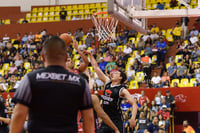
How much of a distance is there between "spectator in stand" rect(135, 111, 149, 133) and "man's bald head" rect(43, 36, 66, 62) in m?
13.4

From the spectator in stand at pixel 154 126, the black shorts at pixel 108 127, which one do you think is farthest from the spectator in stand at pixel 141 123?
the black shorts at pixel 108 127

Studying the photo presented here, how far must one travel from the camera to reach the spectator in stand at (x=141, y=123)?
16.8 metres

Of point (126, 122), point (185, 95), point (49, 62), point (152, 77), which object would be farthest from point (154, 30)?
point (49, 62)

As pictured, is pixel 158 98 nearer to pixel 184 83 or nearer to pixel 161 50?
pixel 184 83

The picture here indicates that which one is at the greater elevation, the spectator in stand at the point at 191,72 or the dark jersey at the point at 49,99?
the dark jersey at the point at 49,99

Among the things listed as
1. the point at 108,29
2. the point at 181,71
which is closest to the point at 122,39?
the point at 181,71

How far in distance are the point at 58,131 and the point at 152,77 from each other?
16497 millimetres

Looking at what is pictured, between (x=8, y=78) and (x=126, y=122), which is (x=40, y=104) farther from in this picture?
(x=8, y=78)

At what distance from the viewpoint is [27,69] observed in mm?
23953

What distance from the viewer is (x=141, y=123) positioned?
55.7ft

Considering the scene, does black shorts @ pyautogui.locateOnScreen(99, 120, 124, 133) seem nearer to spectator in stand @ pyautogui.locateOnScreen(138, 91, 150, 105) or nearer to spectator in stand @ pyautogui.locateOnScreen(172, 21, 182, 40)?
spectator in stand @ pyautogui.locateOnScreen(138, 91, 150, 105)

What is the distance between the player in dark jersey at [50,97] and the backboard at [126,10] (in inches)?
259

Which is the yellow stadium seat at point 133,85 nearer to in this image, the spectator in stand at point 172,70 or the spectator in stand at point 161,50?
the spectator in stand at point 172,70

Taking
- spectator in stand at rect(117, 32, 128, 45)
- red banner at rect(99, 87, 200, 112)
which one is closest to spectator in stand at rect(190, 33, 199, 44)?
red banner at rect(99, 87, 200, 112)
